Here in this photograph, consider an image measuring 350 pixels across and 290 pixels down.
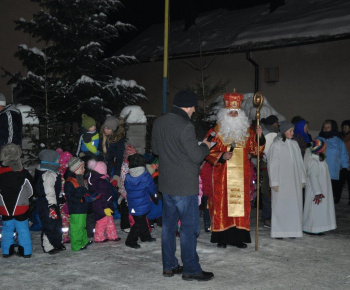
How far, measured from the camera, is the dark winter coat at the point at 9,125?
759cm

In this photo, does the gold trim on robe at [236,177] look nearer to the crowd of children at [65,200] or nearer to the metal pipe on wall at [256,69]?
the crowd of children at [65,200]

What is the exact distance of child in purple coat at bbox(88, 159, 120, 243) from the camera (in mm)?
7109

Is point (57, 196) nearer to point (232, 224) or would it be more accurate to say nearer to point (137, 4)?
point (232, 224)

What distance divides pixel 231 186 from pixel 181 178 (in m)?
1.86

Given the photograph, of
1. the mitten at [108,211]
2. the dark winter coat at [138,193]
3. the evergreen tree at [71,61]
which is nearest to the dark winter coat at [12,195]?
the mitten at [108,211]

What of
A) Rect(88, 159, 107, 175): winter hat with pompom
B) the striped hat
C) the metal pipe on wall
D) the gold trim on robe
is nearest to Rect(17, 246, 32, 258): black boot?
Rect(88, 159, 107, 175): winter hat with pompom

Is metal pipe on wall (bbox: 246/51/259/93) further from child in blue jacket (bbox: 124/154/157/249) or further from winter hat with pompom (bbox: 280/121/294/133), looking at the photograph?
child in blue jacket (bbox: 124/154/157/249)

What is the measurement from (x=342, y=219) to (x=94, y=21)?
6833 mm

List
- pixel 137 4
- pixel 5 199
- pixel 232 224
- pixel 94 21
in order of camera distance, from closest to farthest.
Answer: pixel 5 199 → pixel 232 224 → pixel 94 21 → pixel 137 4

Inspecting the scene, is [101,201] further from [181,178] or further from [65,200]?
[181,178]

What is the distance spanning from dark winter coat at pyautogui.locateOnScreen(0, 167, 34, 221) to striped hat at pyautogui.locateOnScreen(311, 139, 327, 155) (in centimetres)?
462

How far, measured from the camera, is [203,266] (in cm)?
601

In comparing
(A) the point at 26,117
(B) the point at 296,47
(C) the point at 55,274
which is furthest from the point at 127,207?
(B) the point at 296,47

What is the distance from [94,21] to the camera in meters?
11.0
